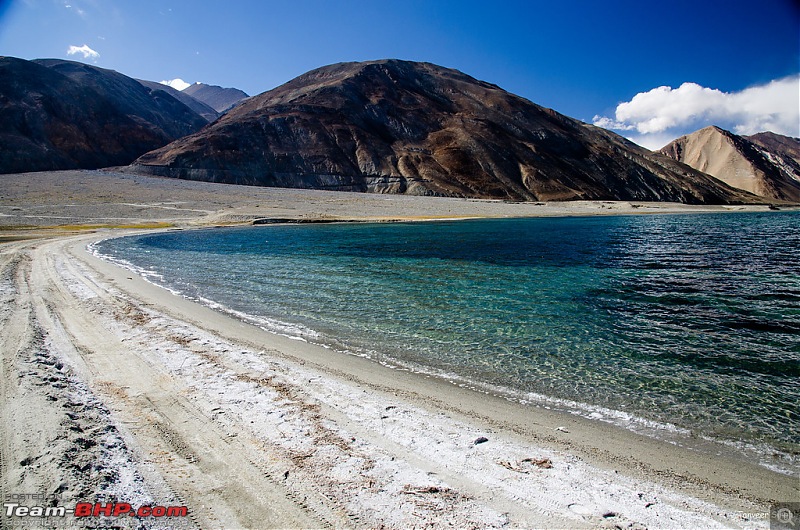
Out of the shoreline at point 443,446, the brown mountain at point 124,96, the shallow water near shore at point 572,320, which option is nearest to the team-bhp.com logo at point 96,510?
the shoreline at point 443,446

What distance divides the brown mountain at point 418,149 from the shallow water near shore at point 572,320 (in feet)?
328

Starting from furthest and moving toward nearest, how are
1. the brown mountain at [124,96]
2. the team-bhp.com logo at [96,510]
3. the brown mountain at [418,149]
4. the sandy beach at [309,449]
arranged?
the brown mountain at [124,96]
the brown mountain at [418,149]
the sandy beach at [309,449]
the team-bhp.com logo at [96,510]

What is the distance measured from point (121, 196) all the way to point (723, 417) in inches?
3190

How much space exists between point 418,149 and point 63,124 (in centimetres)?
11098

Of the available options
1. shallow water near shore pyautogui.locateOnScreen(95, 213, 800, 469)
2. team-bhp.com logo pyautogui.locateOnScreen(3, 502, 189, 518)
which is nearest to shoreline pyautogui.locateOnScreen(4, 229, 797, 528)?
team-bhp.com logo pyautogui.locateOnScreen(3, 502, 189, 518)

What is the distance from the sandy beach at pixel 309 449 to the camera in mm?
3824

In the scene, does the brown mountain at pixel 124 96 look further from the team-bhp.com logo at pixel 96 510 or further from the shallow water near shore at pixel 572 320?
the team-bhp.com logo at pixel 96 510

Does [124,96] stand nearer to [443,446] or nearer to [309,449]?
[309,449]

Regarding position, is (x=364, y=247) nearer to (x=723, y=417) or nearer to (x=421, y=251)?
(x=421, y=251)

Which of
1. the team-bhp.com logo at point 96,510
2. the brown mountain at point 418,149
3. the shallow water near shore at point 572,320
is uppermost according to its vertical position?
the brown mountain at point 418,149

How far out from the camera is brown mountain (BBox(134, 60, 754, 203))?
120 m

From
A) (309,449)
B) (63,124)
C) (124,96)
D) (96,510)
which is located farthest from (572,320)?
(124,96)

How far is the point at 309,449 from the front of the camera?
15.5 ft

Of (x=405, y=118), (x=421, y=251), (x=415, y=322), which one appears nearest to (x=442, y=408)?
(x=415, y=322)
